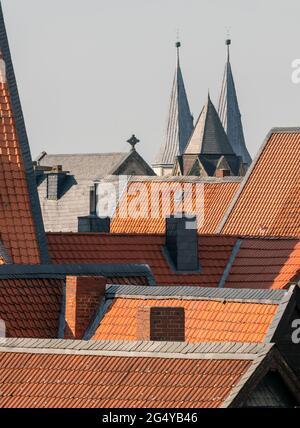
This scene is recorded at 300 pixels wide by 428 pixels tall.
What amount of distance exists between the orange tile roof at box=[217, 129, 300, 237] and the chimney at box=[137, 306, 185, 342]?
1124 inches

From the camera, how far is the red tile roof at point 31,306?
137 ft

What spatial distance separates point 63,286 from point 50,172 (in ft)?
248

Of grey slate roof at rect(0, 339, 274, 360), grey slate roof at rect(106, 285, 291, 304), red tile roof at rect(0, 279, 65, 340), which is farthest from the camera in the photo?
red tile roof at rect(0, 279, 65, 340)

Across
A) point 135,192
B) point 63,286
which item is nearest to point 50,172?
point 135,192

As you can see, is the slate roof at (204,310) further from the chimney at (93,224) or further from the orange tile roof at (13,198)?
the chimney at (93,224)

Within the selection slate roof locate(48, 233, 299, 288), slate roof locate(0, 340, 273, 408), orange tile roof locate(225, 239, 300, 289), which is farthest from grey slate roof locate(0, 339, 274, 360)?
orange tile roof locate(225, 239, 300, 289)

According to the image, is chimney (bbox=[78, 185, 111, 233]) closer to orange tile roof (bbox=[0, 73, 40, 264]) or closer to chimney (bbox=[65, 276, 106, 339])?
orange tile roof (bbox=[0, 73, 40, 264])

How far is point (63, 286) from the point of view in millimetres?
43219

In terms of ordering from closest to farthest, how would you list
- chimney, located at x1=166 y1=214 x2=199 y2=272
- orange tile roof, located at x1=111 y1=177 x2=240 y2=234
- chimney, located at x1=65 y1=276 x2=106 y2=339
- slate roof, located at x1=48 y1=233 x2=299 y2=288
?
chimney, located at x1=65 y1=276 x2=106 y2=339 → slate roof, located at x1=48 y1=233 x2=299 y2=288 → chimney, located at x1=166 y1=214 x2=199 y2=272 → orange tile roof, located at x1=111 y1=177 x2=240 y2=234

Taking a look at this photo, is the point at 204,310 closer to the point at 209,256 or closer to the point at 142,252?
the point at 142,252

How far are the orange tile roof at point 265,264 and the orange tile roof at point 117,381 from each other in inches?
830

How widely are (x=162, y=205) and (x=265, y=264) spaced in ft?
54.0

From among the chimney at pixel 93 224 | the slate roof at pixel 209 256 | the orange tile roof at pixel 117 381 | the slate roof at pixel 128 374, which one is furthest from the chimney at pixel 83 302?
the chimney at pixel 93 224

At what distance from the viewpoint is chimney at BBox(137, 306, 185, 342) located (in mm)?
35625
